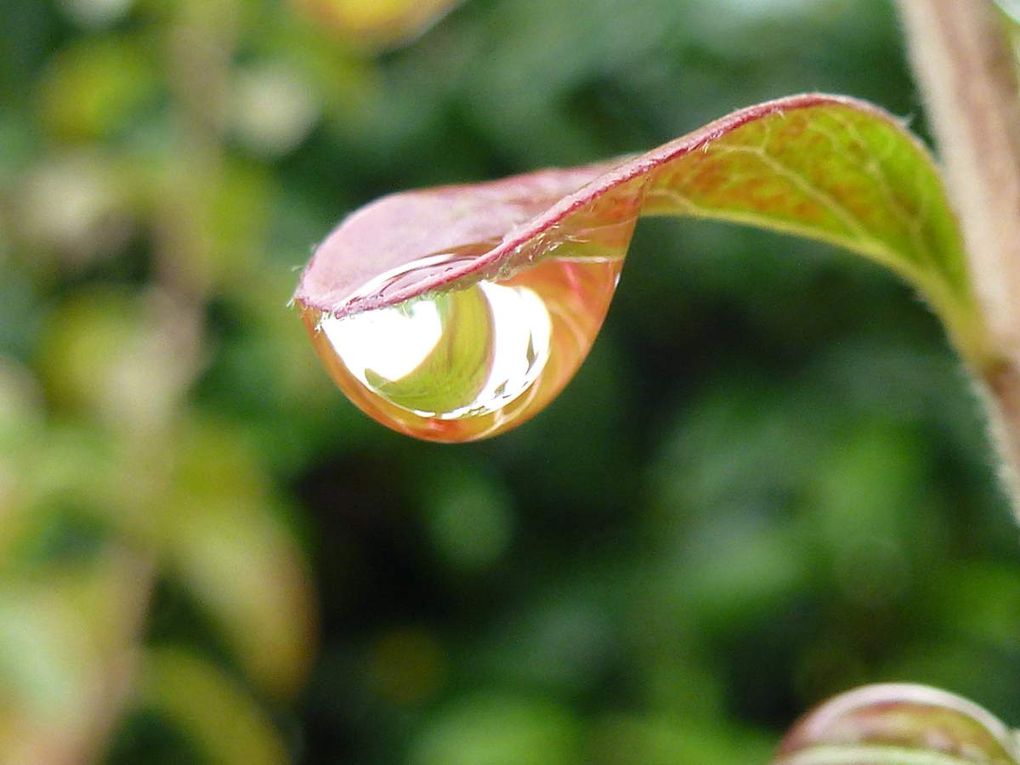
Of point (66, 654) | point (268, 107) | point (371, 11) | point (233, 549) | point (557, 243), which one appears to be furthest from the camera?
point (268, 107)

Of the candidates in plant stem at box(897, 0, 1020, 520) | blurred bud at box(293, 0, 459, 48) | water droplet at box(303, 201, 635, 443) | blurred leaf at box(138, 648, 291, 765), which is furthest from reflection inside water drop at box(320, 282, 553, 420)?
blurred leaf at box(138, 648, 291, 765)

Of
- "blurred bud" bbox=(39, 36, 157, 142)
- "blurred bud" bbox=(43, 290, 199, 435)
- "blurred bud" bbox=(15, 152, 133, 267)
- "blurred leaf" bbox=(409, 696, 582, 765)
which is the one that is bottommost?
"blurred leaf" bbox=(409, 696, 582, 765)

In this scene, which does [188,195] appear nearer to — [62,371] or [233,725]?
[62,371]

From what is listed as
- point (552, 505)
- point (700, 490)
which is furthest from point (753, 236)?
point (552, 505)

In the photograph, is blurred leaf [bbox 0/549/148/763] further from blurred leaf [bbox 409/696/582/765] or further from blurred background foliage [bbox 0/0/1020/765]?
blurred leaf [bbox 409/696/582/765]

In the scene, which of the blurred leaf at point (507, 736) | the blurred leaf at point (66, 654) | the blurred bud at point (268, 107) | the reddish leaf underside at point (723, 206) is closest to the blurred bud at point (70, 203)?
the blurred bud at point (268, 107)

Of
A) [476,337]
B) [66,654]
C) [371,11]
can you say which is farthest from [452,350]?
[66,654]

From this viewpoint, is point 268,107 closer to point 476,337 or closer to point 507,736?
point 507,736
